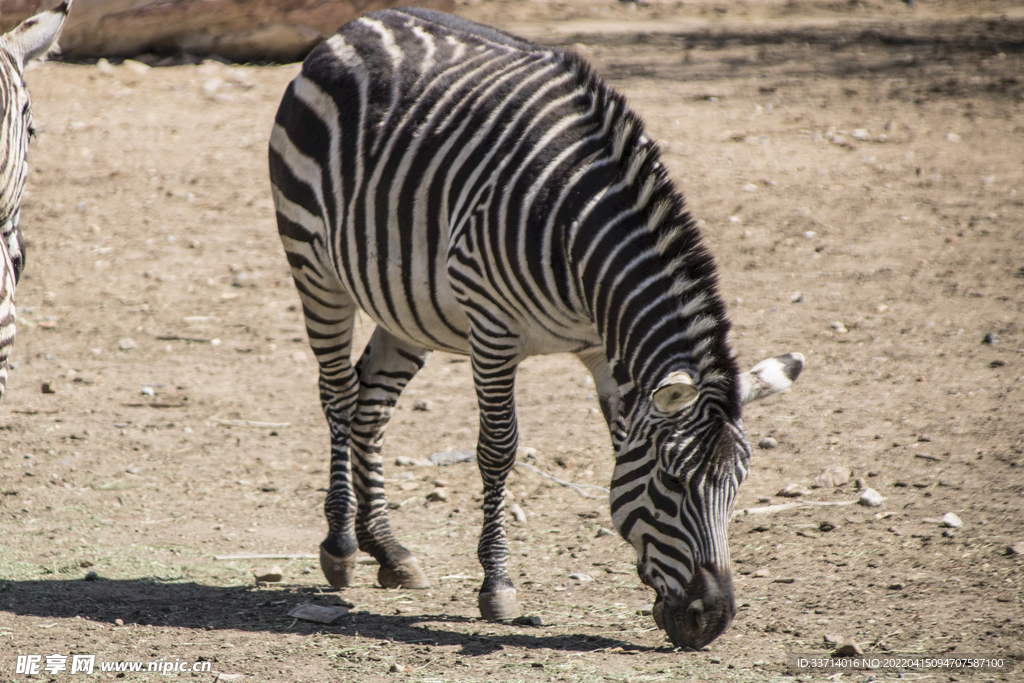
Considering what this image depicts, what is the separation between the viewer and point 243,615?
14.5 feet

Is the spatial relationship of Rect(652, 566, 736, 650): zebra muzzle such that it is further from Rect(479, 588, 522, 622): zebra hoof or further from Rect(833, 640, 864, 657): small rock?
Rect(479, 588, 522, 622): zebra hoof

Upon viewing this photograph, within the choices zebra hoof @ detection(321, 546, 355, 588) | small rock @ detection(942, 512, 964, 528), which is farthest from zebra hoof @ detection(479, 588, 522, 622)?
small rock @ detection(942, 512, 964, 528)

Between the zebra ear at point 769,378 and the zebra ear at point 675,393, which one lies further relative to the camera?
the zebra ear at point 769,378

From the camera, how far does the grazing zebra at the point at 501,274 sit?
3.46 meters

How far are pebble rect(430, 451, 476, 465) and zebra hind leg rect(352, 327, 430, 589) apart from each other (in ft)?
2.83

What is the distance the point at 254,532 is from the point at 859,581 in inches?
118

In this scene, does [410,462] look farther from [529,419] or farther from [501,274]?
[501,274]

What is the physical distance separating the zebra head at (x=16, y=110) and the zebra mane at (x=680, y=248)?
2.49 metres

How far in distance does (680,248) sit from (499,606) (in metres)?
1.76

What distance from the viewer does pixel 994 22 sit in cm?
1556

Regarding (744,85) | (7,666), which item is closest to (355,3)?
(744,85)

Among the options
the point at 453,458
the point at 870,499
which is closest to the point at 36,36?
the point at 453,458

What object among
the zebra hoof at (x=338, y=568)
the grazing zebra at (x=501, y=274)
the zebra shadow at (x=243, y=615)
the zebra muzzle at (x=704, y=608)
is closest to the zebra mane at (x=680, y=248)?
the grazing zebra at (x=501, y=274)

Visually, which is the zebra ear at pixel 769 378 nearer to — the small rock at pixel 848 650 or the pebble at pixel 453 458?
the small rock at pixel 848 650
